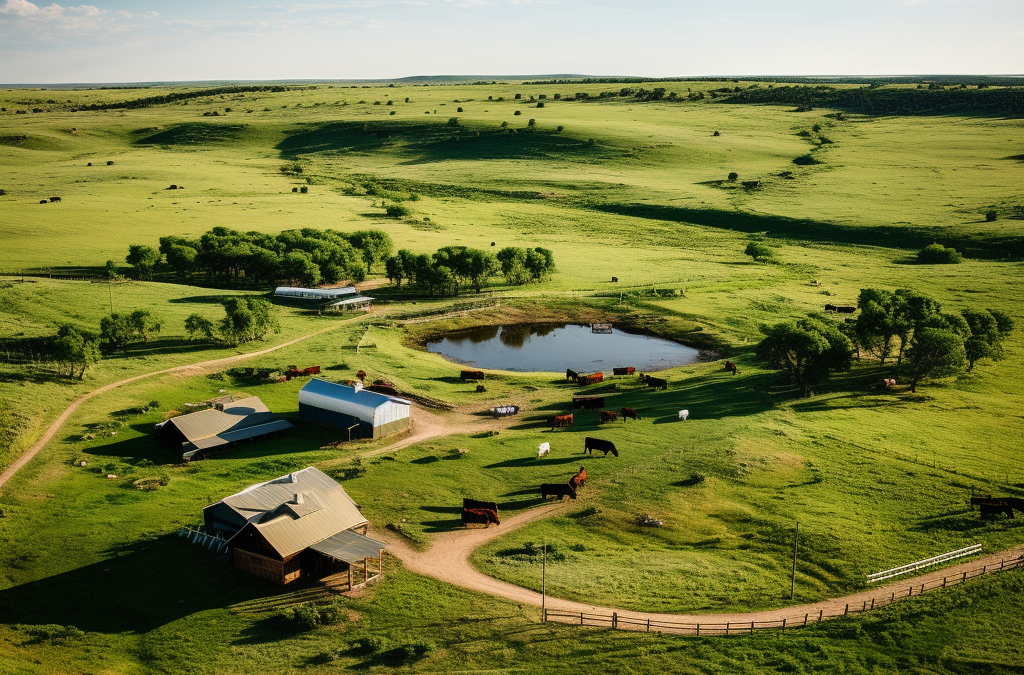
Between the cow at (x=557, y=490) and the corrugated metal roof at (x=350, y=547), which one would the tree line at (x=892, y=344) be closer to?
the cow at (x=557, y=490)

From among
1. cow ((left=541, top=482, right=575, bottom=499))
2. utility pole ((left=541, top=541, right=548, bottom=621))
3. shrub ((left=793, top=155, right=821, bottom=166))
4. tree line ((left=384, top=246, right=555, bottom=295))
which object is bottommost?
utility pole ((left=541, top=541, right=548, bottom=621))

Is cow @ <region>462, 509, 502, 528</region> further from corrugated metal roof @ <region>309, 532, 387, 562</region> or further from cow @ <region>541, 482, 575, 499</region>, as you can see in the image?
corrugated metal roof @ <region>309, 532, 387, 562</region>

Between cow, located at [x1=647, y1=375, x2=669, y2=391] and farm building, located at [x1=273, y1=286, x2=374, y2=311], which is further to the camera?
farm building, located at [x1=273, y1=286, x2=374, y2=311]

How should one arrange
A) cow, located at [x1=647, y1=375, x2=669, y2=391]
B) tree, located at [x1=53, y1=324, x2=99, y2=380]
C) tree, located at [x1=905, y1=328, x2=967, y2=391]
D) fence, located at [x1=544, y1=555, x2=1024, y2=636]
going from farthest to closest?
cow, located at [x1=647, y1=375, x2=669, y2=391] < tree, located at [x1=905, y1=328, x2=967, y2=391] < tree, located at [x1=53, y1=324, x2=99, y2=380] < fence, located at [x1=544, y1=555, x2=1024, y2=636]

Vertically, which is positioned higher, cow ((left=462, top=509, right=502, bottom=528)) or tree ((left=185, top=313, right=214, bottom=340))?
tree ((left=185, top=313, right=214, bottom=340))

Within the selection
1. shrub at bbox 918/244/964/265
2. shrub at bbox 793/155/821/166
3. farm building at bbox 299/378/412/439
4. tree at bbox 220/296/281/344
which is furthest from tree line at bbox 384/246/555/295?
shrub at bbox 793/155/821/166

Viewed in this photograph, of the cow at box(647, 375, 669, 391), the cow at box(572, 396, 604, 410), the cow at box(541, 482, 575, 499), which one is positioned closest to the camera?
the cow at box(541, 482, 575, 499)
